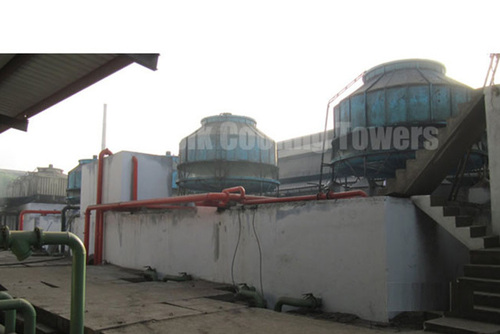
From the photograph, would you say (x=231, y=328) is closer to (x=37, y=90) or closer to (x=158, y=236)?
(x=37, y=90)

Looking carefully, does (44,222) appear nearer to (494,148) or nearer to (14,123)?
(14,123)

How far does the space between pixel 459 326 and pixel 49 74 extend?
642 centimetres

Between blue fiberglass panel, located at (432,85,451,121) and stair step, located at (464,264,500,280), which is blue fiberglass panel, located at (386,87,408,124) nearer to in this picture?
blue fiberglass panel, located at (432,85,451,121)

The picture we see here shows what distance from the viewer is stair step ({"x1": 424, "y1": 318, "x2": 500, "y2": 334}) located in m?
4.36

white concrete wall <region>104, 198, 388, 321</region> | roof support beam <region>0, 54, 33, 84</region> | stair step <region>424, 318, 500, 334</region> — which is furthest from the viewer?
white concrete wall <region>104, 198, 388, 321</region>

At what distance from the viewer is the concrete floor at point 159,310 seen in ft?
15.2

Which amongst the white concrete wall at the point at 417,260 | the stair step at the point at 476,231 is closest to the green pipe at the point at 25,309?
the white concrete wall at the point at 417,260

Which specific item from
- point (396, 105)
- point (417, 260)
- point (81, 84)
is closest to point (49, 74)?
point (81, 84)

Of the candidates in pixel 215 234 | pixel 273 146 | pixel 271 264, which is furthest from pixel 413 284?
pixel 273 146

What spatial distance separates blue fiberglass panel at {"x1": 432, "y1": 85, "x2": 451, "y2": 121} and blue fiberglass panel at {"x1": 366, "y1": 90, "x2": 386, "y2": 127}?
143 cm

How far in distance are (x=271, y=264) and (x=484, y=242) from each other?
3385mm

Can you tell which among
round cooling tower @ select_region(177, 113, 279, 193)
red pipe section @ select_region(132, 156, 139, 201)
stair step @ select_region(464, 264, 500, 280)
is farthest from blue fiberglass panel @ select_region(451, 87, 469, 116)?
red pipe section @ select_region(132, 156, 139, 201)

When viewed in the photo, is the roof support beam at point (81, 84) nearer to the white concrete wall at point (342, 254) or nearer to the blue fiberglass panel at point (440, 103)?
the white concrete wall at point (342, 254)

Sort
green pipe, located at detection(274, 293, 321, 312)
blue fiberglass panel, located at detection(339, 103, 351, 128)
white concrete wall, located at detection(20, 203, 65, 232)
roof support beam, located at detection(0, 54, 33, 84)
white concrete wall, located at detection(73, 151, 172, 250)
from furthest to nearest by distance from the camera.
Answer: white concrete wall, located at detection(20, 203, 65, 232) → blue fiberglass panel, located at detection(339, 103, 351, 128) → white concrete wall, located at detection(73, 151, 172, 250) → green pipe, located at detection(274, 293, 321, 312) → roof support beam, located at detection(0, 54, 33, 84)
